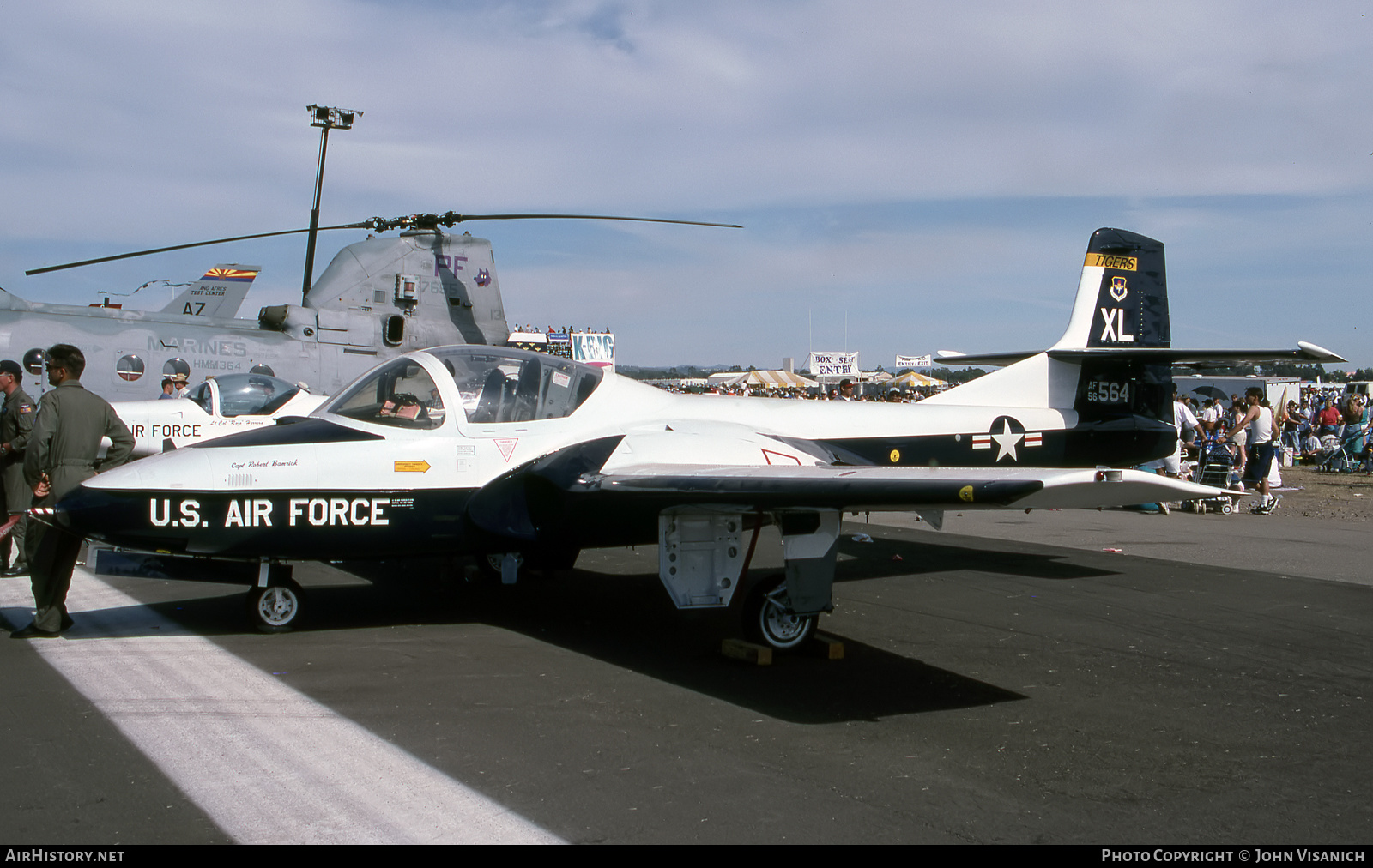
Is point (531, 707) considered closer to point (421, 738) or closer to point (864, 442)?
point (421, 738)


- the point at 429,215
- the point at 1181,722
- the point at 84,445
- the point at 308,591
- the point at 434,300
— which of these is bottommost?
the point at 308,591

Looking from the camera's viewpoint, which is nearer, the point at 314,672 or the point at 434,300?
the point at 314,672

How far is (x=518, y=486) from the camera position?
260 inches

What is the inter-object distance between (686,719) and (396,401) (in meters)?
3.26

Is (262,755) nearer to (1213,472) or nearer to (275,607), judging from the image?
(275,607)

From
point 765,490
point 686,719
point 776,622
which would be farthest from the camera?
point 776,622

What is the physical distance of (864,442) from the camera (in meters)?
8.26

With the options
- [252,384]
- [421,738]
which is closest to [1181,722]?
[421,738]

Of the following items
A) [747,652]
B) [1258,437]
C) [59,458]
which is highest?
[1258,437]

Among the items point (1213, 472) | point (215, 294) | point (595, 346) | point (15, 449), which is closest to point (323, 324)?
point (15, 449)

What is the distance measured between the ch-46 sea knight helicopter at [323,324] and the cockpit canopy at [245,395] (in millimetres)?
2251

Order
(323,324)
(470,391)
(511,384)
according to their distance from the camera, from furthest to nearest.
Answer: (323,324), (511,384), (470,391)

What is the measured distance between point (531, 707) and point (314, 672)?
1.51 meters

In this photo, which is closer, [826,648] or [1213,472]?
[826,648]
